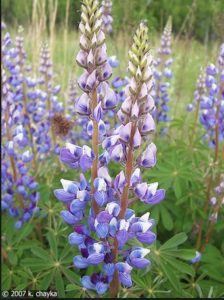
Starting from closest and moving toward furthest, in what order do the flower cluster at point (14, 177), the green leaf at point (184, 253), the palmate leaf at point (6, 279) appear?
the green leaf at point (184, 253), the palmate leaf at point (6, 279), the flower cluster at point (14, 177)

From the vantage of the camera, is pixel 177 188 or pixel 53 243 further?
pixel 177 188

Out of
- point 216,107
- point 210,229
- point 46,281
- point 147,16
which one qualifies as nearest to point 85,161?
point 46,281

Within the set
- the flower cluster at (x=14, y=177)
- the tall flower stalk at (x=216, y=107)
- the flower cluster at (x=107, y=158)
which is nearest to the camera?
the flower cluster at (x=107, y=158)

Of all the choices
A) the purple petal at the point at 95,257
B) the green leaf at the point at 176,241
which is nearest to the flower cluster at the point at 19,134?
the green leaf at the point at 176,241

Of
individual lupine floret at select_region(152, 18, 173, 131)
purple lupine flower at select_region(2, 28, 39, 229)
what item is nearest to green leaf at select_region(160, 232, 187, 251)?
purple lupine flower at select_region(2, 28, 39, 229)

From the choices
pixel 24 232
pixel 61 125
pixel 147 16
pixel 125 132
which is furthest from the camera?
pixel 147 16

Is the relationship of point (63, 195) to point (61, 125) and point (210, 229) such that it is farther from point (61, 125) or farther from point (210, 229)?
point (61, 125)

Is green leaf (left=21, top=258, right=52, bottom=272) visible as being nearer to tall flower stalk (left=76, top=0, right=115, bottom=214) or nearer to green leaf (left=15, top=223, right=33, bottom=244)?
green leaf (left=15, top=223, right=33, bottom=244)

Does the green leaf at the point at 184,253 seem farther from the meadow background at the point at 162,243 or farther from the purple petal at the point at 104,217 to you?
the purple petal at the point at 104,217
